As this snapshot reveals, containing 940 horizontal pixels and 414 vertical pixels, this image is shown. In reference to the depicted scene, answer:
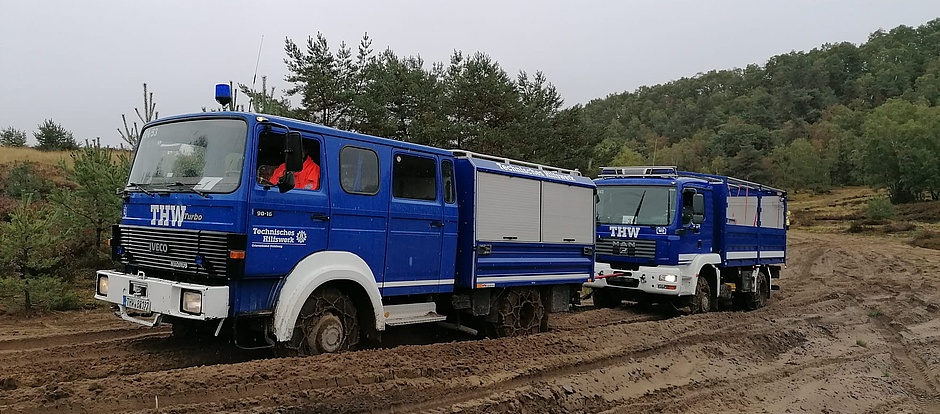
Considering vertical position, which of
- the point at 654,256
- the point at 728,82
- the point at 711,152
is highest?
the point at 728,82

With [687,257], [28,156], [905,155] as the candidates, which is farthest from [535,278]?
[905,155]

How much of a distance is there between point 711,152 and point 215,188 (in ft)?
265

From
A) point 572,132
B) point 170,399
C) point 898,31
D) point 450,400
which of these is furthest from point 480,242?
point 898,31

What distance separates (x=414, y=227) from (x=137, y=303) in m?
2.90

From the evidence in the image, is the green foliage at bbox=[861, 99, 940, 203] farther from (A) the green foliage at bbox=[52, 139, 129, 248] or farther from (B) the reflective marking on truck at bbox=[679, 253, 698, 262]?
(A) the green foliage at bbox=[52, 139, 129, 248]

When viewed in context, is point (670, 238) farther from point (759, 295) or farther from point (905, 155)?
point (905, 155)

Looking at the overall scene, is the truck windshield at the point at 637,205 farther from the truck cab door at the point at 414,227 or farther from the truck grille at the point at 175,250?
the truck grille at the point at 175,250

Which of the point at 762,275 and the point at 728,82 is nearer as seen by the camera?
the point at 762,275

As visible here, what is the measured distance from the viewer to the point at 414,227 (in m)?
7.64

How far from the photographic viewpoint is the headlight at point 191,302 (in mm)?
5746

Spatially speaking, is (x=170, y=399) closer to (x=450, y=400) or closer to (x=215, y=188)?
(x=215, y=188)

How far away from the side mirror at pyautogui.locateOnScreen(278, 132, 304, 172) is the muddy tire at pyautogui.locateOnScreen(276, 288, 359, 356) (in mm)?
1353

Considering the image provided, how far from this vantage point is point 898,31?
130 m

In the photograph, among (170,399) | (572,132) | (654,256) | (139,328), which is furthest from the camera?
(572,132)
